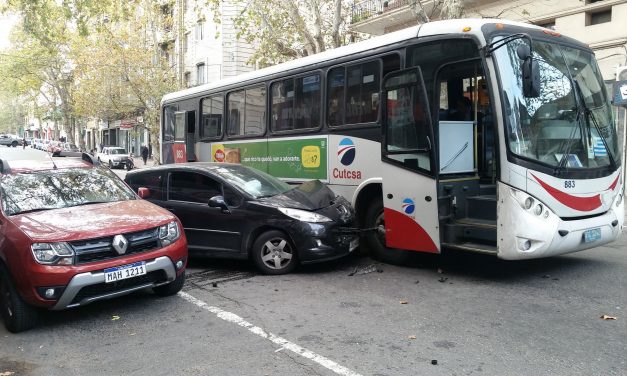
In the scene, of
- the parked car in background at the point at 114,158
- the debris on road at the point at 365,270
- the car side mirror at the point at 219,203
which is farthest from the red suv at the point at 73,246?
the parked car in background at the point at 114,158

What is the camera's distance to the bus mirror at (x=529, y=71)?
5.62 meters

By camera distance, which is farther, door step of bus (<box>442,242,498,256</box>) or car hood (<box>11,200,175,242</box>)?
door step of bus (<box>442,242,498,256</box>)

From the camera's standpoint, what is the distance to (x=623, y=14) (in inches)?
551

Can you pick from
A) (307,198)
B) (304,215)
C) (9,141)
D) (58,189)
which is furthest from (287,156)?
(9,141)

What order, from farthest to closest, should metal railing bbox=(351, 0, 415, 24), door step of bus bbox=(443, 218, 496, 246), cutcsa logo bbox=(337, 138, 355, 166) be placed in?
metal railing bbox=(351, 0, 415, 24) → cutcsa logo bbox=(337, 138, 355, 166) → door step of bus bbox=(443, 218, 496, 246)

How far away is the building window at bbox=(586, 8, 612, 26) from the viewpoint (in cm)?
1453

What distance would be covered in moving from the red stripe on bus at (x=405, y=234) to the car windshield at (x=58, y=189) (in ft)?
11.2

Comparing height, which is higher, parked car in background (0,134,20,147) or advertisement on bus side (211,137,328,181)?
parked car in background (0,134,20,147)

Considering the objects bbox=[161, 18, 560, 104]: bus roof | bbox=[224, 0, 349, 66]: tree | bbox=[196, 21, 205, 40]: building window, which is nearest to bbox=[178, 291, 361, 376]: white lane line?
bbox=[161, 18, 560, 104]: bus roof

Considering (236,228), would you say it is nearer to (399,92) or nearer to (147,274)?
(147,274)

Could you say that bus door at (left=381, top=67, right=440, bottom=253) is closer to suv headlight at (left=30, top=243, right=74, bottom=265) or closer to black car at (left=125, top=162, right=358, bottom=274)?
black car at (left=125, top=162, right=358, bottom=274)

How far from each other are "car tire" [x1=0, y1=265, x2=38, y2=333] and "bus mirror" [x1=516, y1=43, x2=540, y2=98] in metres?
5.69

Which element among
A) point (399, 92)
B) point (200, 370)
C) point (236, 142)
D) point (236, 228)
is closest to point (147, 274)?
point (200, 370)

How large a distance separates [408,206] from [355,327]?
7.97 feet
